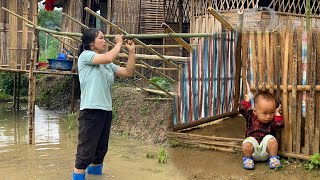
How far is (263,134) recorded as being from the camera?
16.6 feet

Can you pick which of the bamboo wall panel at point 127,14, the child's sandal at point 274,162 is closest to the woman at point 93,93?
the child's sandal at point 274,162

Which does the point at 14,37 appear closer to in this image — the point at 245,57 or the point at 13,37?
the point at 13,37

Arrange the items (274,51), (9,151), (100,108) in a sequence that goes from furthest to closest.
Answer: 1. (9,151)
2. (274,51)
3. (100,108)

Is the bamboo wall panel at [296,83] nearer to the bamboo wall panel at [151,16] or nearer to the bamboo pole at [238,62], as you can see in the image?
the bamboo pole at [238,62]

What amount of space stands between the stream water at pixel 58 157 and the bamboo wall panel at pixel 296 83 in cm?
148

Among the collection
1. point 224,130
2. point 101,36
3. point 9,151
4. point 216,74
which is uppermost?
point 101,36

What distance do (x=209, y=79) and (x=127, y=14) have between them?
8.41 metres

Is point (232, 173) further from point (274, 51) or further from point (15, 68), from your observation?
point (15, 68)

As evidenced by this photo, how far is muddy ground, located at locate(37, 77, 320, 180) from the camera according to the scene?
4835mm

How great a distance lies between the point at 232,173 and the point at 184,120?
5.48 feet

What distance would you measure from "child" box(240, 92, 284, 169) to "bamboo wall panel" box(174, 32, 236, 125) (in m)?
1.08

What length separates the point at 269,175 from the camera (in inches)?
186

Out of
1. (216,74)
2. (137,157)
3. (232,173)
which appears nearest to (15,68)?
(137,157)

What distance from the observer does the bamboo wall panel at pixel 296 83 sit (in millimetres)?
4785
